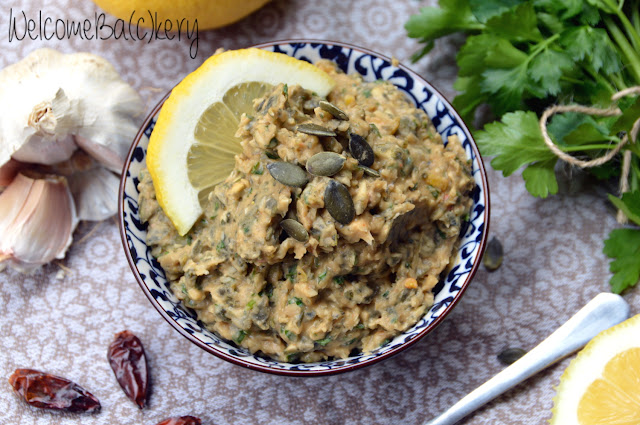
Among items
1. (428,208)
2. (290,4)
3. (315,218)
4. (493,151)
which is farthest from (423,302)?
(290,4)

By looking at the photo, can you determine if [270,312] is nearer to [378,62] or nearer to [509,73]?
[378,62]

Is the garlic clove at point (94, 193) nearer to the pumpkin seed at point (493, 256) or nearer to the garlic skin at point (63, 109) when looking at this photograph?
the garlic skin at point (63, 109)

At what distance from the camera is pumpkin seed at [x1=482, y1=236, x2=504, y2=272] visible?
3.05 meters

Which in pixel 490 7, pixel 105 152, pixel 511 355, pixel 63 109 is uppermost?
pixel 63 109

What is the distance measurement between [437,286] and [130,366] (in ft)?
4.87

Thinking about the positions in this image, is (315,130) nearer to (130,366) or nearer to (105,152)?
(105,152)

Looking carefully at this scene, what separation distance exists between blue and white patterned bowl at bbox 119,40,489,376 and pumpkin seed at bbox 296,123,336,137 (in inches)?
26.7

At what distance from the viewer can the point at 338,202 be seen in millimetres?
2127

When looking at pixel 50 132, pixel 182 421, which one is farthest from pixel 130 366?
pixel 50 132

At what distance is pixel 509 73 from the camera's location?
9.50ft

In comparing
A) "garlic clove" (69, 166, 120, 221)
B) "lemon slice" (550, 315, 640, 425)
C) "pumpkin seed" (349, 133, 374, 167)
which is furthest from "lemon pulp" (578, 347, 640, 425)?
"garlic clove" (69, 166, 120, 221)

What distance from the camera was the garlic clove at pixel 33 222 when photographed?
2.88 meters

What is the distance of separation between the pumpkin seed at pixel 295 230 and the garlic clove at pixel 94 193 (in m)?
1.31

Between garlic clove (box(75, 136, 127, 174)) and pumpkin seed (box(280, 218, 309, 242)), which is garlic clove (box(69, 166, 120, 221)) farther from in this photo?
pumpkin seed (box(280, 218, 309, 242))
